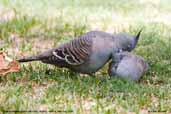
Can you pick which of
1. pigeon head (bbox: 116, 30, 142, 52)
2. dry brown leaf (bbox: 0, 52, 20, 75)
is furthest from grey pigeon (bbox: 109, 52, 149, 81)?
dry brown leaf (bbox: 0, 52, 20, 75)

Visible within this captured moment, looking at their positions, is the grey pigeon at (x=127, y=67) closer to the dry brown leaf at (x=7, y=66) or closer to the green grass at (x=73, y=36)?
the green grass at (x=73, y=36)

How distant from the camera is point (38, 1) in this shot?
10.6 metres

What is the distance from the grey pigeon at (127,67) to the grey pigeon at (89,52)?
0.11 meters

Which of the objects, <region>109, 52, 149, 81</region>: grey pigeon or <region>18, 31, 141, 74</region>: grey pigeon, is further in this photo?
<region>109, 52, 149, 81</region>: grey pigeon

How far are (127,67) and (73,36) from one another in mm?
2402

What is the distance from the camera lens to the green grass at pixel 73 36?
5.43 m

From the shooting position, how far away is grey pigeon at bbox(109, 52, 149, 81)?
6.24 m

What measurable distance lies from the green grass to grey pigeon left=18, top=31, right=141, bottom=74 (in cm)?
13

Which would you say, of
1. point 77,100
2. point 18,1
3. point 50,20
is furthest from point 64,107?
point 18,1

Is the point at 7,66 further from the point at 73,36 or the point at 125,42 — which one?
the point at 73,36

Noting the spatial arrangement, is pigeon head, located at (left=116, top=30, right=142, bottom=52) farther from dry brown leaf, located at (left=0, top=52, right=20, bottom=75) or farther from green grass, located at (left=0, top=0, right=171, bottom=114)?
dry brown leaf, located at (left=0, top=52, right=20, bottom=75)

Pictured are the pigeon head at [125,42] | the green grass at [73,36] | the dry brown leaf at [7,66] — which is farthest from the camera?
the pigeon head at [125,42]

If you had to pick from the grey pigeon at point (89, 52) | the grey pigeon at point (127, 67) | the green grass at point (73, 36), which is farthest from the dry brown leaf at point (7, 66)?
the grey pigeon at point (127, 67)

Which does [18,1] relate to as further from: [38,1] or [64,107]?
[64,107]
